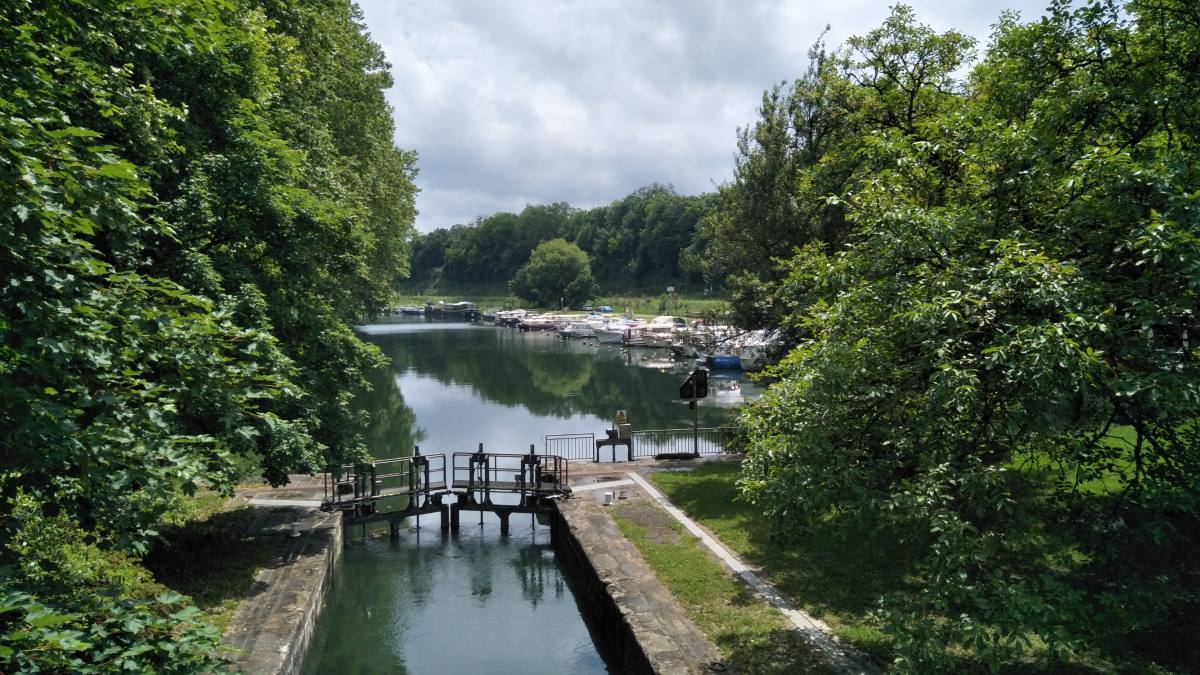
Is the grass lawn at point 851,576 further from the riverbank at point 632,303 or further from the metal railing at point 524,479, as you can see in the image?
the riverbank at point 632,303

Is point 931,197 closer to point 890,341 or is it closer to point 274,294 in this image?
point 890,341

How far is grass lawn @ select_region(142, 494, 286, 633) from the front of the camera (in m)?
11.3

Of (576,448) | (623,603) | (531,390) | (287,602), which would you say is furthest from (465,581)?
(531,390)

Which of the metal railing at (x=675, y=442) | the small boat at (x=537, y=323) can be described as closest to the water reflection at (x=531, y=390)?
the metal railing at (x=675, y=442)

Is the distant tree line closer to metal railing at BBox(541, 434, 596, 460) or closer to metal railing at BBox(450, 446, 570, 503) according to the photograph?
metal railing at BBox(541, 434, 596, 460)

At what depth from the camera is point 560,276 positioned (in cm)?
10606

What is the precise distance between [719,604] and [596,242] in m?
113

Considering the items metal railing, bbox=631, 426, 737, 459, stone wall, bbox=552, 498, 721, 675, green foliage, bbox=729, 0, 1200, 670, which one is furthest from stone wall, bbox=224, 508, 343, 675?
metal railing, bbox=631, 426, 737, 459

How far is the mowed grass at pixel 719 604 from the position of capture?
9414 mm

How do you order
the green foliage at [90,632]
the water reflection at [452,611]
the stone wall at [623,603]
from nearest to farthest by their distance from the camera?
the green foliage at [90,632]
the stone wall at [623,603]
the water reflection at [452,611]

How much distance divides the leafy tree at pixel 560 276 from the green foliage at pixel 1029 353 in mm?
94482

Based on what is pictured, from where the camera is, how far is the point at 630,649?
426 inches

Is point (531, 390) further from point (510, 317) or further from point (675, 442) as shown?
point (510, 317)

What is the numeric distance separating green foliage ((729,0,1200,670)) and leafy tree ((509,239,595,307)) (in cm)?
9448
